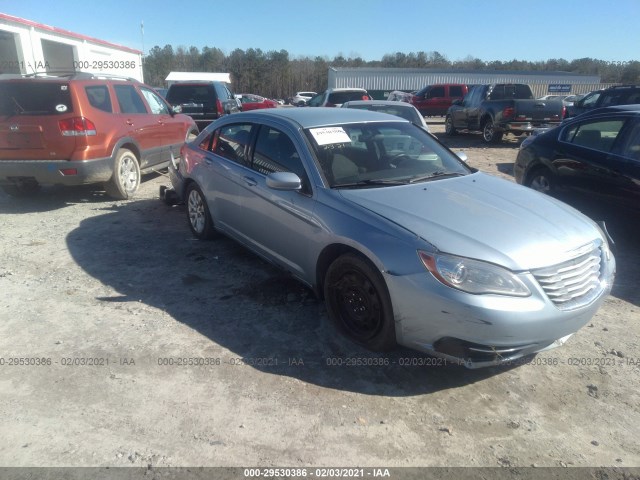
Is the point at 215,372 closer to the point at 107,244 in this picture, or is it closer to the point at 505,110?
the point at 107,244

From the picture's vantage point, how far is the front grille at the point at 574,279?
9.55 ft

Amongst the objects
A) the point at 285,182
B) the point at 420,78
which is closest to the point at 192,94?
the point at 285,182

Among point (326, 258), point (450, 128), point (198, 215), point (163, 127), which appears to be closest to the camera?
point (326, 258)

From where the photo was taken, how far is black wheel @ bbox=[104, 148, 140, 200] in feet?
24.5

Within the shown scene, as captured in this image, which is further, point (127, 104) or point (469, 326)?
point (127, 104)

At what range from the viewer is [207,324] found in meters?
3.91

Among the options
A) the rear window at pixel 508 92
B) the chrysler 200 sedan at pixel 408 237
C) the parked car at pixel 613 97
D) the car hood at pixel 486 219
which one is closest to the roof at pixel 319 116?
the chrysler 200 sedan at pixel 408 237

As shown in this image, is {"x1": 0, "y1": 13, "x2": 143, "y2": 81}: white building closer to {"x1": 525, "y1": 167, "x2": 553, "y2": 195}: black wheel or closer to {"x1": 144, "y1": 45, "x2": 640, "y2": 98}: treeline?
{"x1": 525, "y1": 167, "x2": 553, "y2": 195}: black wheel

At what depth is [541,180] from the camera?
22.1 ft

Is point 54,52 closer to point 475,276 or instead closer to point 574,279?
point 475,276

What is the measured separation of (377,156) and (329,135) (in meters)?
0.46

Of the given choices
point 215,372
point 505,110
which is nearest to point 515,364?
point 215,372

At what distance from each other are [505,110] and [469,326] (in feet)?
43.3

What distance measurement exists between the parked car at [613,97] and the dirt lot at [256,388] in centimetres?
1039
